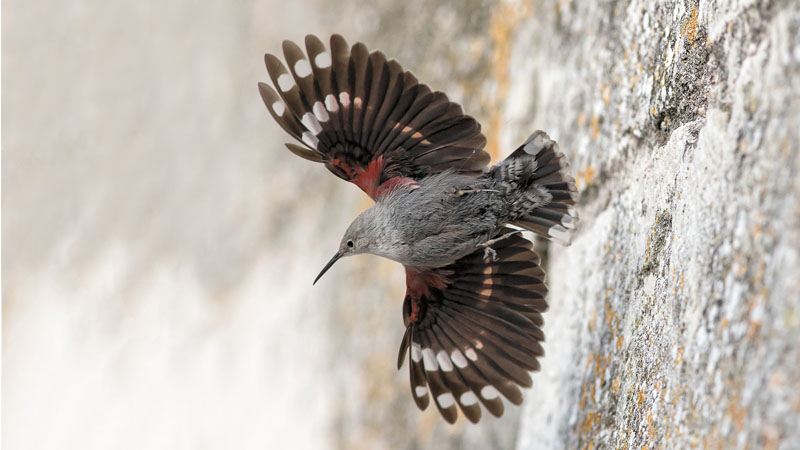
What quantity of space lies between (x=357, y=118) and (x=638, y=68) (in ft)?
3.64

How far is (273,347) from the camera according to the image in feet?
18.9

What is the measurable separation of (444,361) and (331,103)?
1271 millimetres

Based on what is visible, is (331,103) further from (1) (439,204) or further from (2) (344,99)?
(1) (439,204)

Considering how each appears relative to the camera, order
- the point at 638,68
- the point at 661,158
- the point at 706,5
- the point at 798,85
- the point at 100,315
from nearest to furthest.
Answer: the point at 798,85, the point at 706,5, the point at 661,158, the point at 638,68, the point at 100,315

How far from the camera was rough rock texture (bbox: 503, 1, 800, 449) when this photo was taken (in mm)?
1480

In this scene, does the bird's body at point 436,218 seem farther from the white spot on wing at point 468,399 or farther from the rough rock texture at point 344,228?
the white spot on wing at point 468,399

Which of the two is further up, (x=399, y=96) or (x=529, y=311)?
(x=399, y=96)

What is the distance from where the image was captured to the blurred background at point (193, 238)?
16.9 ft

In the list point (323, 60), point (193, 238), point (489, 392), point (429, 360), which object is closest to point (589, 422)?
point (489, 392)

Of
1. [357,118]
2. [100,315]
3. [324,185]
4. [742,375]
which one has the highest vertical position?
[324,185]

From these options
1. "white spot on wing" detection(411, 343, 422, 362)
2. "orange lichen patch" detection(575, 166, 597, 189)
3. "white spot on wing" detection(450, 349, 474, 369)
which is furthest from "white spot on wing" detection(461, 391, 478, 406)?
"orange lichen patch" detection(575, 166, 597, 189)

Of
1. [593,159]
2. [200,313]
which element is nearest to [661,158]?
[593,159]

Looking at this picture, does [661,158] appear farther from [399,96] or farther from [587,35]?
[587,35]

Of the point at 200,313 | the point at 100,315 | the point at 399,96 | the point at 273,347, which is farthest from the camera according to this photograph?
the point at 100,315
